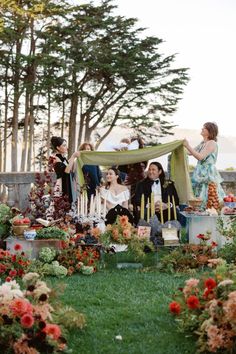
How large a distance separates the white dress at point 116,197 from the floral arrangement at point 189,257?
1.65 meters

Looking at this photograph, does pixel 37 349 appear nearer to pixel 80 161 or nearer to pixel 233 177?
pixel 80 161

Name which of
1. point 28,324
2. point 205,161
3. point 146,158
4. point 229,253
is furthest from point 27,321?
point 205,161

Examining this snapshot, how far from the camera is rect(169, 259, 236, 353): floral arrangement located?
451cm

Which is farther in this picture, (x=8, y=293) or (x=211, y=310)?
(x=8, y=293)

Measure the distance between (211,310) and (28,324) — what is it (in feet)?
4.15

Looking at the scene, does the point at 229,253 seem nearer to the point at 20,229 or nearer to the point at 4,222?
the point at 20,229

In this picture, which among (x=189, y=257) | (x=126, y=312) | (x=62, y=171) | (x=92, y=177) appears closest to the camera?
(x=126, y=312)

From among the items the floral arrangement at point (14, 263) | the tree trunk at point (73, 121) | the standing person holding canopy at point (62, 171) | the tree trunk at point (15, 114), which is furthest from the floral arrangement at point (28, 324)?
the tree trunk at point (73, 121)

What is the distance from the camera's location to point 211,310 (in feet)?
15.1

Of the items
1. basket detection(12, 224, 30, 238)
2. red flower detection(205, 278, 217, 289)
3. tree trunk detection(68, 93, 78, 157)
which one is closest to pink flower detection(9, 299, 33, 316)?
red flower detection(205, 278, 217, 289)

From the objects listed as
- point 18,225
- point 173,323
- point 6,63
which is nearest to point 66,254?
point 18,225

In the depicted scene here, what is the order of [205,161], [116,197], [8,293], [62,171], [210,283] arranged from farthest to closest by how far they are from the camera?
1. [62,171]
2. [205,161]
3. [116,197]
4. [210,283]
5. [8,293]

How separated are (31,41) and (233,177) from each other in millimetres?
13744

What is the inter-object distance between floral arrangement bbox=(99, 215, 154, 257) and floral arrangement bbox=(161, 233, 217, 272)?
28 cm
